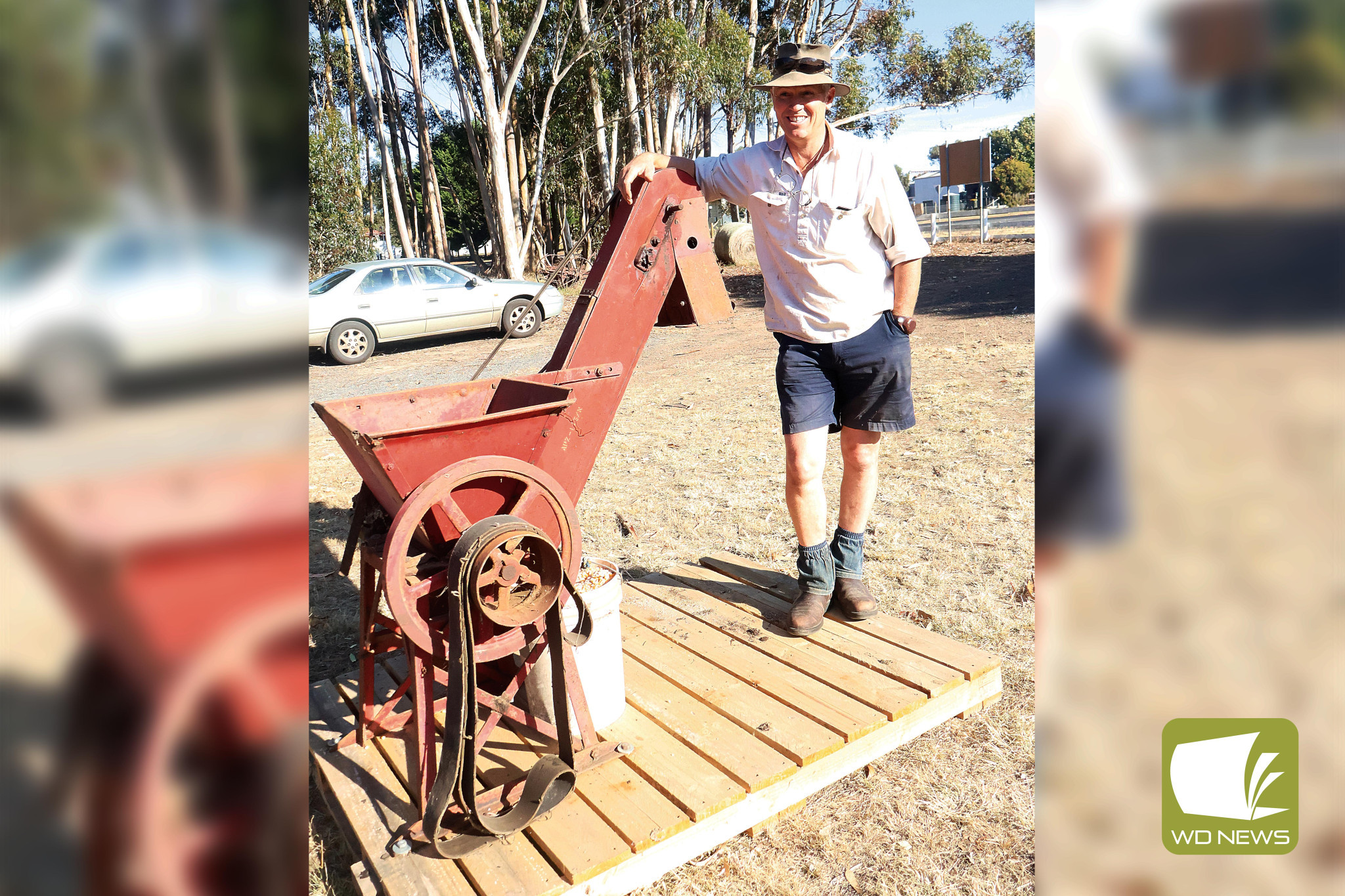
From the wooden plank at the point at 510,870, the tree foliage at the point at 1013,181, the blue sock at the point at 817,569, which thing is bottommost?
the wooden plank at the point at 510,870

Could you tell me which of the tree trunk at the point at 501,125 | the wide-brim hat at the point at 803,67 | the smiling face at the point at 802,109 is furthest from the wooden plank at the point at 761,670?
the tree trunk at the point at 501,125

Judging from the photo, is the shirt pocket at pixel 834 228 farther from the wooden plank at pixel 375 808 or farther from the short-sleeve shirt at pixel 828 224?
the wooden plank at pixel 375 808

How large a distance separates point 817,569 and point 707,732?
0.89 meters

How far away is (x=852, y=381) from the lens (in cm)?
337

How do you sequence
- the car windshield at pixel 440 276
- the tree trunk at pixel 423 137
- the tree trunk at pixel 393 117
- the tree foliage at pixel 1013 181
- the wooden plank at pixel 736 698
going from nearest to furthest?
the wooden plank at pixel 736 698, the car windshield at pixel 440 276, the tree trunk at pixel 423 137, the tree trunk at pixel 393 117, the tree foliage at pixel 1013 181

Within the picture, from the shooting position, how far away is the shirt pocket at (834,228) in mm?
3188

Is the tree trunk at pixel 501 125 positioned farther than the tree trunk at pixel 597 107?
No

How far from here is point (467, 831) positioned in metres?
2.46

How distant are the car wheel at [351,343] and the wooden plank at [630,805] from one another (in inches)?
423

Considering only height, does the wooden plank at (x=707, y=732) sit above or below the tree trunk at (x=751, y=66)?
below

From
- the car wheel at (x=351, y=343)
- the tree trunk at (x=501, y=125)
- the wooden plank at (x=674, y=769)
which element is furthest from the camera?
the tree trunk at (x=501, y=125)
